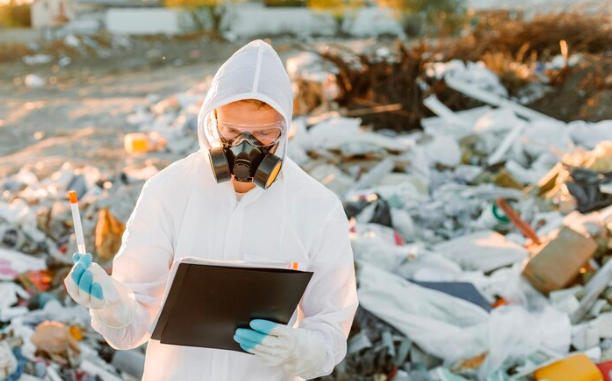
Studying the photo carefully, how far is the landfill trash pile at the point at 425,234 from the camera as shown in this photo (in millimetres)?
4020

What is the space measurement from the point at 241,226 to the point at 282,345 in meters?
0.33

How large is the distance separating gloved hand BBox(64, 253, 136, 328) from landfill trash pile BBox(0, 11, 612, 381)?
201cm

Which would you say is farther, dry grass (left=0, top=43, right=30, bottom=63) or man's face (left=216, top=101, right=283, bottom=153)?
dry grass (left=0, top=43, right=30, bottom=63)

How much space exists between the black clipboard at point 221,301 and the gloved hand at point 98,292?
102 millimetres

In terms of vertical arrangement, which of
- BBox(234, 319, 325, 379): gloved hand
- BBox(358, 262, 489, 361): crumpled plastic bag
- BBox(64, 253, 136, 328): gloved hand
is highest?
BBox(64, 253, 136, 328): gloved hand

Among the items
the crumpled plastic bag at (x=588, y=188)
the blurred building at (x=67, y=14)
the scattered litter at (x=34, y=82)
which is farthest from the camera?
the blurred building at (x=67, y=14)

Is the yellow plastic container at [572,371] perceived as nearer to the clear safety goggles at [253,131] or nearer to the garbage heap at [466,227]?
the garbage heap at [466,227]

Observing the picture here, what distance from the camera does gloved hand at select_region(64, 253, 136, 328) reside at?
5.74ft

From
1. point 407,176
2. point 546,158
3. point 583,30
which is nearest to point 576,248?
point 407,176

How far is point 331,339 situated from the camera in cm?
200

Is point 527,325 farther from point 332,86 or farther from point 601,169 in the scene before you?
point 332,86

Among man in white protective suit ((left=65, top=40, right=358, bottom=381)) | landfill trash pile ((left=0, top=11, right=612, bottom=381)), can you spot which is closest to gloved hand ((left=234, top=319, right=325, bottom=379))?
man in white protective suit ((left=65, top=40, right=358, bottom=381))

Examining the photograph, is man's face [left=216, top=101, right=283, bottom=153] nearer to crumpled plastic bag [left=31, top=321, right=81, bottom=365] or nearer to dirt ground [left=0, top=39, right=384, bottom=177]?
crumpled plastic bag [left=31, top=321, right=81, bottom=365]

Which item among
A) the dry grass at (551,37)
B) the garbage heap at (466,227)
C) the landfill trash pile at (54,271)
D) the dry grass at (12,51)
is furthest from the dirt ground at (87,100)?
the dry grass at (551,37)
